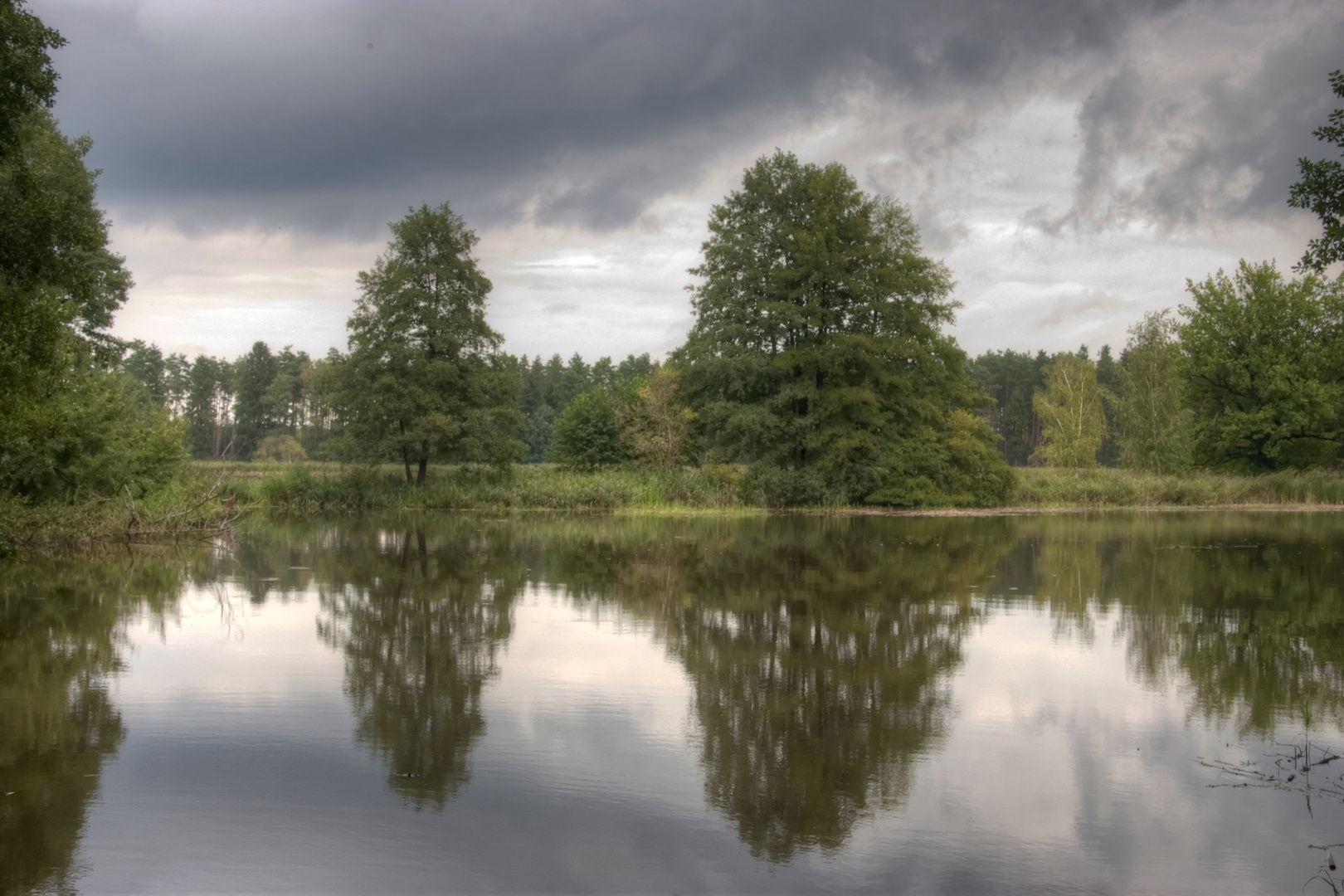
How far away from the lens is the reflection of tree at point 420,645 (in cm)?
706

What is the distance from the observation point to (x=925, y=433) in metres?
39.7

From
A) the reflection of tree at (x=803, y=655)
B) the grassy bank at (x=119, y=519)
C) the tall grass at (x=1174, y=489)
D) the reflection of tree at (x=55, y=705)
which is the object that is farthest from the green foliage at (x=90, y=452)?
the tall grass at (x=1174, y=489)

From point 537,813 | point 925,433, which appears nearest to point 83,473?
point 537,813

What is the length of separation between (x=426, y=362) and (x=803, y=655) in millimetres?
32496

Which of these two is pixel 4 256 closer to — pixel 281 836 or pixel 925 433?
pixel 281 836

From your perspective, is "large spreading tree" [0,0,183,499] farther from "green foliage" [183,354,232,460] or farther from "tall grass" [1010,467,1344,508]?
"green foliage" [183,354,232,460]

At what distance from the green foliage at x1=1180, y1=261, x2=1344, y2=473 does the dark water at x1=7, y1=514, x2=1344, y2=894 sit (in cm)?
3641

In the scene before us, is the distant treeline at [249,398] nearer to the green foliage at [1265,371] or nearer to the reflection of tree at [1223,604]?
the green foliage at [1265,371]

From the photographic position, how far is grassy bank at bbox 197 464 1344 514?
36.8 m

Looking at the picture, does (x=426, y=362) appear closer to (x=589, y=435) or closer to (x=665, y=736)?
(x=589, y=435)

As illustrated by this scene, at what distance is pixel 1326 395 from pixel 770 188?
2821 cm

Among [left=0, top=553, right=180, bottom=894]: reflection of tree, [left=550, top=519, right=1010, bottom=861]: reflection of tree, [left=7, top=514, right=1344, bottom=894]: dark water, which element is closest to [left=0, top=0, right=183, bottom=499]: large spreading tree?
[left=0, top=553, right=180, bottom=894]: reflection of tree

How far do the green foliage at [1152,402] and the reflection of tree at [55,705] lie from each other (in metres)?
56.6

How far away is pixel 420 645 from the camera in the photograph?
10.7 meters
